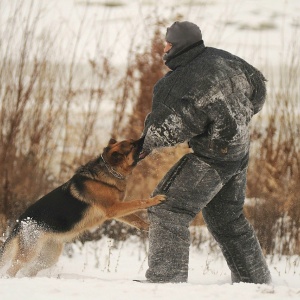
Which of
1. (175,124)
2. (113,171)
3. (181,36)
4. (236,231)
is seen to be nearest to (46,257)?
(113,171)

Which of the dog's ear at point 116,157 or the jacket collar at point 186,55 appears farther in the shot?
the dog's ear at point 116,157

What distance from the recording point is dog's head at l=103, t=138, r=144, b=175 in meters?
4.52

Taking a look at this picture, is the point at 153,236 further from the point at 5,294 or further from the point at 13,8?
the point at 13,8

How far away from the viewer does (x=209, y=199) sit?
3709mm

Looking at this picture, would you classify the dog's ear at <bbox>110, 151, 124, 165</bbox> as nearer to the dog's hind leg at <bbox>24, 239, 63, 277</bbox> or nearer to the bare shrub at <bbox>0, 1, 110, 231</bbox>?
the dog's hind leg at <bbox>24, 239, 63, 277</bbox>

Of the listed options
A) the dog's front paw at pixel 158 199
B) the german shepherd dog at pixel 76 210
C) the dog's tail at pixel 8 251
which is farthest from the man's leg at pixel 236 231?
the dog's tail at pixel 8 251

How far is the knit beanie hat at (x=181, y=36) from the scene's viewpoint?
11.8 feet

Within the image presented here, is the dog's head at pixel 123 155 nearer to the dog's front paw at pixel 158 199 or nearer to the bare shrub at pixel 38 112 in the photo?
the dog's front paw at pixel 158 199

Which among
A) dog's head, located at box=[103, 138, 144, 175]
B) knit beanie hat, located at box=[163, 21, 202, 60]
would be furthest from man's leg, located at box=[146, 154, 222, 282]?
dog's head, located at box=[103, 138, 144, 175]

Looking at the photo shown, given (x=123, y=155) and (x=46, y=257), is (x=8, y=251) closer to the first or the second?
(x=46, y=257)

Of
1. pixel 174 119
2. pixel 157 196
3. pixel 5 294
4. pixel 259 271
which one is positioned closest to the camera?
pixel 5 294

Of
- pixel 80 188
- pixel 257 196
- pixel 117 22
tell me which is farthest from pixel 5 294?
pixel 117 22

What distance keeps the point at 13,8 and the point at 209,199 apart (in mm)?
3850

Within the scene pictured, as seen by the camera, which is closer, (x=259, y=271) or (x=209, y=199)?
(x=209, y=199)
